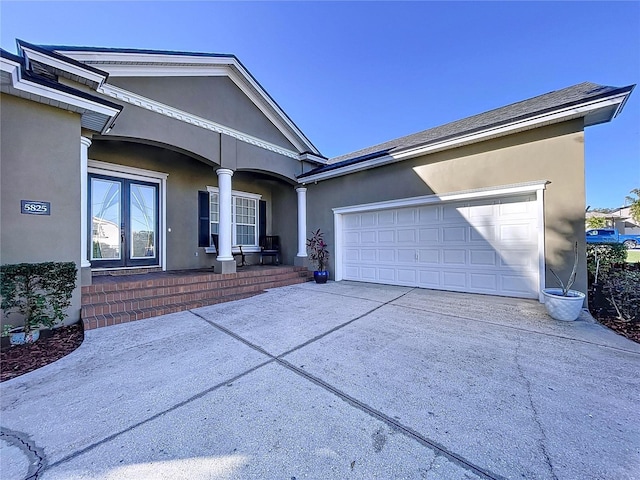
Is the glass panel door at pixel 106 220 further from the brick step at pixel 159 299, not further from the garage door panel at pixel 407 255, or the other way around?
the garage door panel at pixel 407 255

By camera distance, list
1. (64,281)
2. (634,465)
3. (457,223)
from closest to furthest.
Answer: (634,465) < (64,281) < (457,223)

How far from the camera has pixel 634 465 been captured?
1.61 meters

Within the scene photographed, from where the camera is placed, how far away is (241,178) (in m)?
9.48

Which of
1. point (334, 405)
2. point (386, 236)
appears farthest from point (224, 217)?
point (334, 405)

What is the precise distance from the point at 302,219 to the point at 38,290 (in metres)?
6.57

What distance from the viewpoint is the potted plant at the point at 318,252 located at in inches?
333

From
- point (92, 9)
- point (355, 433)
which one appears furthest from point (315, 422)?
point (92, 9)

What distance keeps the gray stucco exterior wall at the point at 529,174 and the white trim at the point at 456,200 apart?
0.10 m

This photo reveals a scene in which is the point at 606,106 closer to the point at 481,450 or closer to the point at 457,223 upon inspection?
the point at 457,223

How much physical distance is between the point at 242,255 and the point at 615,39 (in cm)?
1175

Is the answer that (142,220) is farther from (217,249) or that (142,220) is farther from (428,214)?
(428,214)

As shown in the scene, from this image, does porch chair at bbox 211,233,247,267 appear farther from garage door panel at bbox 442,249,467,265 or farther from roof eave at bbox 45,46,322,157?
garage door panel at bbox 442,249,467,265

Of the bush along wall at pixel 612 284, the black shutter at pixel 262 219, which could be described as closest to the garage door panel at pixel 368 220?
the black shutter at pixel 262 219

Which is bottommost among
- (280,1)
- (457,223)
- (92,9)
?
(457,223)
